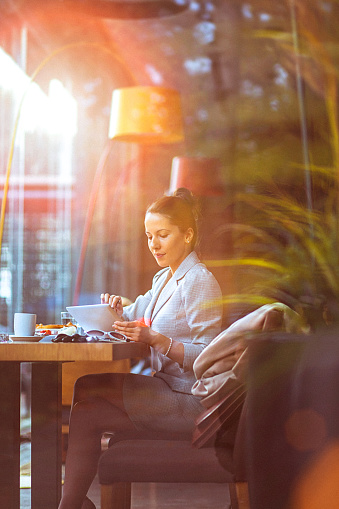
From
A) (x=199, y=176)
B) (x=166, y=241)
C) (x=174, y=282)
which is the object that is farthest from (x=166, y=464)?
(x=199, y=176)

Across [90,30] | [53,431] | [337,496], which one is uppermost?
[90,30]

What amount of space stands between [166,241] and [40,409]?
0.65 m

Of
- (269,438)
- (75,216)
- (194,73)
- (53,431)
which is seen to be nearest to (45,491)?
(53,431)

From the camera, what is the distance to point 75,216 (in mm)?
5281

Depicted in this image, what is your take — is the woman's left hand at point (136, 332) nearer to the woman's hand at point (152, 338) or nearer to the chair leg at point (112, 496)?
the woman's hand at point (152, 338)

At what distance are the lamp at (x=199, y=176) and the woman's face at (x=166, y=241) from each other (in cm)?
228

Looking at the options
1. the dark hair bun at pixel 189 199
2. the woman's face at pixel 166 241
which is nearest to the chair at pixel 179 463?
the woman's face at pixel 166 241

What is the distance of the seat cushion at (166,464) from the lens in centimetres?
160

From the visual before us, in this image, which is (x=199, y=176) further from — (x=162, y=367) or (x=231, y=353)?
(x=231, y=353)

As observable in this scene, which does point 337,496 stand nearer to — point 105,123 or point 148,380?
point 148,380

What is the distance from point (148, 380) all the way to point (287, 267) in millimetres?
737

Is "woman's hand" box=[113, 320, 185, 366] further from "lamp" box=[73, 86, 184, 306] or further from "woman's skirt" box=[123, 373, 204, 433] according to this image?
"lamp" box=[73, 86, 184, 306]

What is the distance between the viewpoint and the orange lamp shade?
4.36m

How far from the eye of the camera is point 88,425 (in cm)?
181
